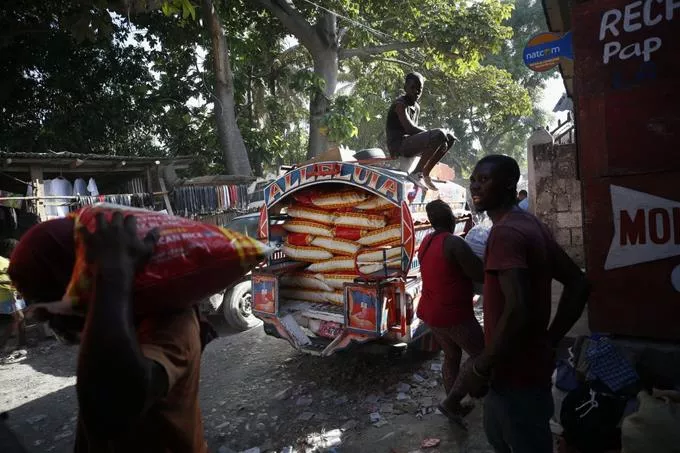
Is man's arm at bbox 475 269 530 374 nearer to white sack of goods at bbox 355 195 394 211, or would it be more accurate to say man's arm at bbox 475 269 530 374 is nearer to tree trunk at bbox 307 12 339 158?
white sack of goods at bbox 355 195 394 211

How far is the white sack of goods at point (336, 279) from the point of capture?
487cm

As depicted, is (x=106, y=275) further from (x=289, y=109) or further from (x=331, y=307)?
(x=289, y=109)

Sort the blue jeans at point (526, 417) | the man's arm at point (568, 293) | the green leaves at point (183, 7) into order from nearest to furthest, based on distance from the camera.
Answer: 1. the blue jeans at point (526, 417)
2. the man's arm at point (568, 293)
3. the green leaves at point (183, 7)

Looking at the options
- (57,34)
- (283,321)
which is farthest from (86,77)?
(283,321)

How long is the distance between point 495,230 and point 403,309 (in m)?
2.35

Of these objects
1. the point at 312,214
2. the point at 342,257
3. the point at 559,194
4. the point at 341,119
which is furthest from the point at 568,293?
the point at 341,119

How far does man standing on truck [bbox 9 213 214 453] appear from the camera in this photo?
0.94 meters

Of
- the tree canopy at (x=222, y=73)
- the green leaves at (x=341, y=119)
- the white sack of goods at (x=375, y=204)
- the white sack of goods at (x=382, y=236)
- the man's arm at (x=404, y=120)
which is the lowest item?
the white sack of goods at (x=382, y=236)

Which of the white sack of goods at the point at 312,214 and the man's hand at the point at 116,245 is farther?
the white sack of goods at the point at 312,214

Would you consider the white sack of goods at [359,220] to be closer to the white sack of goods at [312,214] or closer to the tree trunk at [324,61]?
the white sack of goods at [312,214]

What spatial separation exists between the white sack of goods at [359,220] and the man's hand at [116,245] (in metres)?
3.68

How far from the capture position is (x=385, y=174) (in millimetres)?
4215

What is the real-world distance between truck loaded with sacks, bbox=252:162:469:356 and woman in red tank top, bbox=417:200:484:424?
50 centimetres

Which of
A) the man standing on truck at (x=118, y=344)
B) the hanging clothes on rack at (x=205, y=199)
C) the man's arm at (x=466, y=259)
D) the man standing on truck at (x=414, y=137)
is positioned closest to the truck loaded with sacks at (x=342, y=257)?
the man standing on truck at (x=414, y=137)
